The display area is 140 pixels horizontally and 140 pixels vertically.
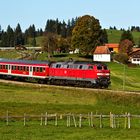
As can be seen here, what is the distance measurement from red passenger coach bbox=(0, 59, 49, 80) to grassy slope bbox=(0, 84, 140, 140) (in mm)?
3604

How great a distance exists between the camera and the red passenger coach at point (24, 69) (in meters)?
68.7

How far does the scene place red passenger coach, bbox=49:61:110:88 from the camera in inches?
2361

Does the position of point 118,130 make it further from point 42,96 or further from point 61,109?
point 42,96

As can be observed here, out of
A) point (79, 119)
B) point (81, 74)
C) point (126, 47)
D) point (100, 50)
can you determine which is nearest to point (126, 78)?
point (81, 74)

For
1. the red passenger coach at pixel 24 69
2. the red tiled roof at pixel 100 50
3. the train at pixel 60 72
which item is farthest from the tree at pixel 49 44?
the red passenger coach at pixel 24 69

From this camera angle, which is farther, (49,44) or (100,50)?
(49,44)

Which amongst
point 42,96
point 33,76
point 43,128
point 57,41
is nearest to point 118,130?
point 43,128

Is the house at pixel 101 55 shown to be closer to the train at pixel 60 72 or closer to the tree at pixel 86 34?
the tree at pixel 86 34

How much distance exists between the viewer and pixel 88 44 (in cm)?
13312

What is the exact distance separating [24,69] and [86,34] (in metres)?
62.2

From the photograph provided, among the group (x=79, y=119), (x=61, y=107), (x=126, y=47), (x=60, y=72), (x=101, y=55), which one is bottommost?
(x=79, y=119)

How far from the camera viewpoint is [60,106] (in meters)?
52.3

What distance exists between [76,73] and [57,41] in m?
105

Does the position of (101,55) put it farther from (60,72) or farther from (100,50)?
(60,72)
